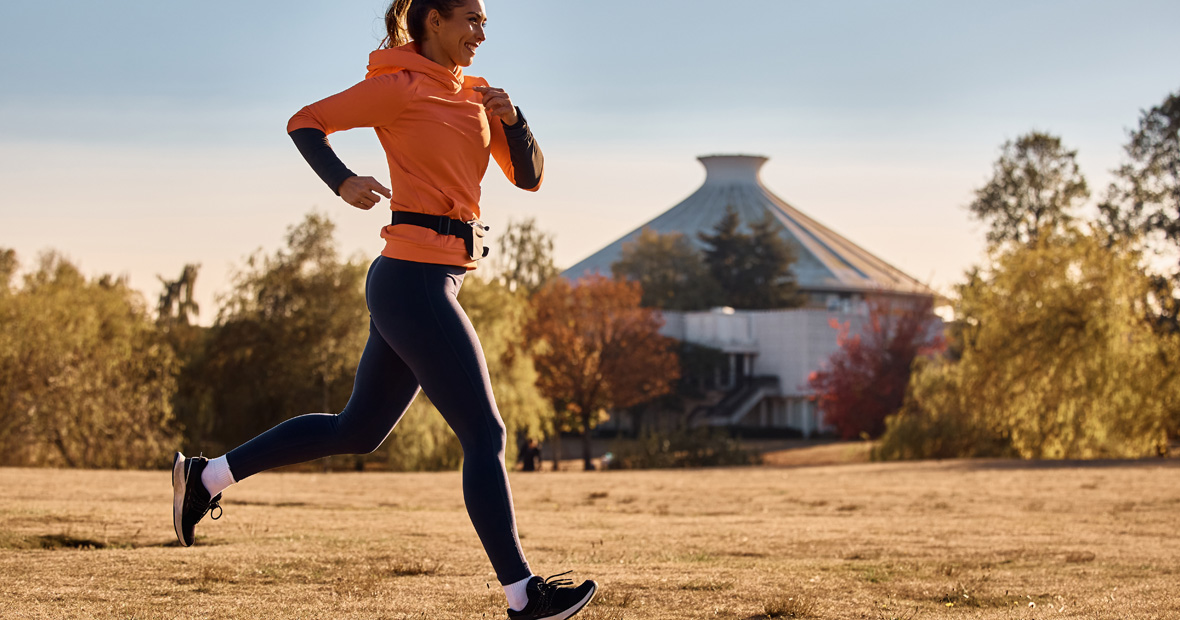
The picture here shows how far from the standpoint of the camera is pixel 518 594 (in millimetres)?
3688

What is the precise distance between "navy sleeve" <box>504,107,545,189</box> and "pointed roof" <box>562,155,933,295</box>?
69.3 meters

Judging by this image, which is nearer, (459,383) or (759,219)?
(459,383)

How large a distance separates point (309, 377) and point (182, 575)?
80.5ft

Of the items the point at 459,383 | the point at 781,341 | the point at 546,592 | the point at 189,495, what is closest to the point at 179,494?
the point at 189,495

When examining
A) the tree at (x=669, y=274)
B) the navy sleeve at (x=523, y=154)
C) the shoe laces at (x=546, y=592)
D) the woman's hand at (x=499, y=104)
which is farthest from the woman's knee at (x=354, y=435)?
the tree at (x=669, y=274)

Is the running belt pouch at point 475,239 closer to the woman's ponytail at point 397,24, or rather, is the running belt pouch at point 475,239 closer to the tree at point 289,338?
the woman's ponytail at point 397,24

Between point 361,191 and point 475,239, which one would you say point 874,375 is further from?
point 361,191

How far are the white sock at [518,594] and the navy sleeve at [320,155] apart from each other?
1.42 meters

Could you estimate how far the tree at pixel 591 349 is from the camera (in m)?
42.3

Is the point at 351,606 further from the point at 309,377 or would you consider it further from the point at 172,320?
the point at 172,320

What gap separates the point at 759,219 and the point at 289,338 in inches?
2672

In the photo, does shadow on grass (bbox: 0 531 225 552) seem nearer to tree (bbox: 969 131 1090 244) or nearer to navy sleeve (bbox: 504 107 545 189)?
navy sleeve (bbox: 504 107 545 189)

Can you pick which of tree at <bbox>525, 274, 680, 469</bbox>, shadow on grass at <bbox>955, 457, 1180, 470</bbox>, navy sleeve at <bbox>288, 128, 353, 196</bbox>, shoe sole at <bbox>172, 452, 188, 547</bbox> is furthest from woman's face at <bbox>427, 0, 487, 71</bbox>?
tree at <bbox>525, 274, 680, 469</bbox>

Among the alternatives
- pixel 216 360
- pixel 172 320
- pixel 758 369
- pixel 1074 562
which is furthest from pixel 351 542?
pixel 758 369
